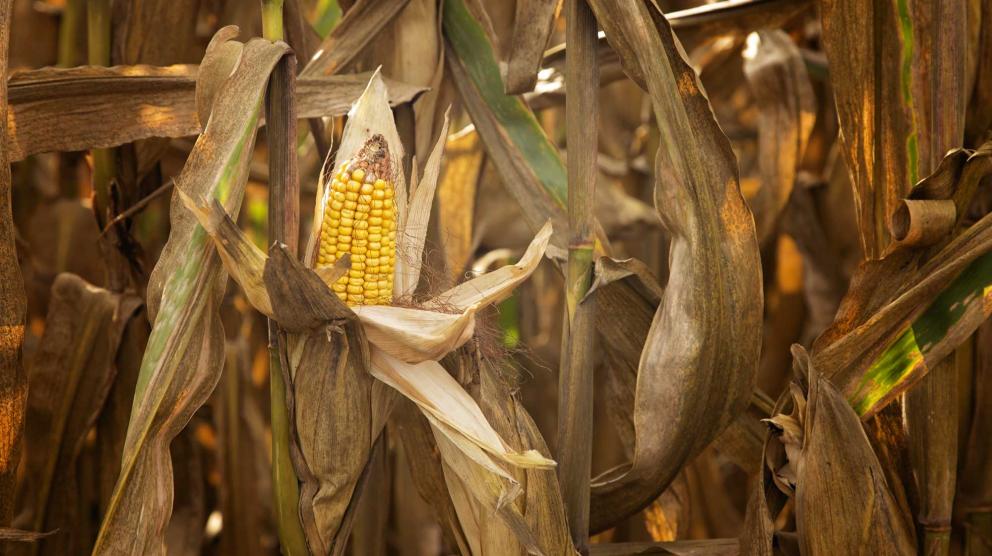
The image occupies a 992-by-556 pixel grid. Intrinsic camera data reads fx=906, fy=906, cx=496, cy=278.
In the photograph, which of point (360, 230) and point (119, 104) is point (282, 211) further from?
point (119, 104)

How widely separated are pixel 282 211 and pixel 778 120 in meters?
1.27

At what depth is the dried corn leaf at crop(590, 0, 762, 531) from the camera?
125 centimetres

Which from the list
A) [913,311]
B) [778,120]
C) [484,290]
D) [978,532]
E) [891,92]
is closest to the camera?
[484,290]

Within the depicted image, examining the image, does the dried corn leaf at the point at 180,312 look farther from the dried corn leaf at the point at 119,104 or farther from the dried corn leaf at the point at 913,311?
the dried corn leaf at the point at 913,311

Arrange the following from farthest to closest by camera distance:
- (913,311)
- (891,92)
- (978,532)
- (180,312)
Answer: (978,532), (891,92), (913,311), (180,312)

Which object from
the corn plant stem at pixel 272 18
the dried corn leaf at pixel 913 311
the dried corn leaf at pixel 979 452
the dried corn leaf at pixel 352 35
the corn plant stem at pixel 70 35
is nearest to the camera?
the corn plant stem at pixel 272 18

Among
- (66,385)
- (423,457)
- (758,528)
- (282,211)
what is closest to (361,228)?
(282,211)

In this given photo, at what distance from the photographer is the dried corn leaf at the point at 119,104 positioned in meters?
1.40

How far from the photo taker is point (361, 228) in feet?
3.67

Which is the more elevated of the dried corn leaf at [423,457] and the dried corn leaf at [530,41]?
the dried corn leaf at [530,41]

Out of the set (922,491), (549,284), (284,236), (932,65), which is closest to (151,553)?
(284,236)

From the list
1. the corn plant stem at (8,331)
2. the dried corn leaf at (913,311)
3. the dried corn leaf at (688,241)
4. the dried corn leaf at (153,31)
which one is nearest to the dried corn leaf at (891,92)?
the dried corn leaf at (913,311)

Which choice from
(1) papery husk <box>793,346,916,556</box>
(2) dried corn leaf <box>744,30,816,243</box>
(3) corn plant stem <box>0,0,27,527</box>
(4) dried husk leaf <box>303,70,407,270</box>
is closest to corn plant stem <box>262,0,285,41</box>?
(4) dried husk leaf <box>303,70,407,270</box>

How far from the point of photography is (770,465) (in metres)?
1.38
